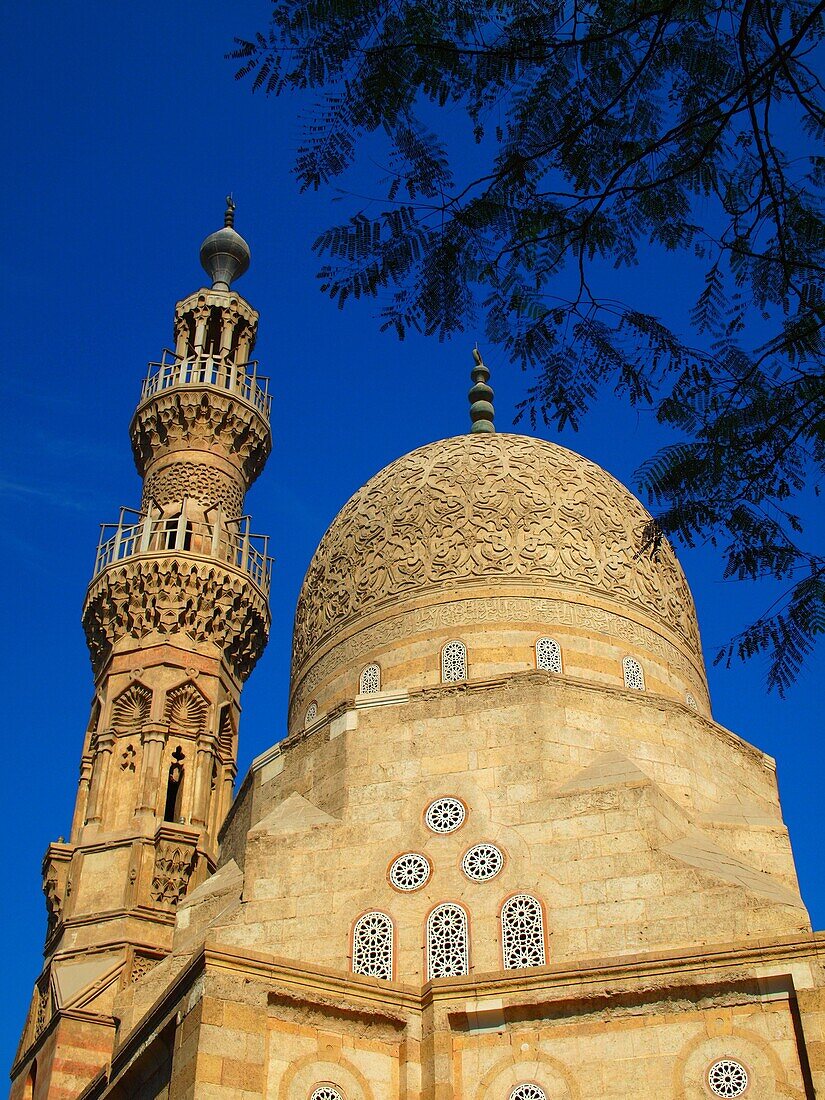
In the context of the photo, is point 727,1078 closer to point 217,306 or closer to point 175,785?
point 175,785

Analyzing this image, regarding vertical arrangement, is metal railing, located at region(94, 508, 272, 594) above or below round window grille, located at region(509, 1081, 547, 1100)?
above

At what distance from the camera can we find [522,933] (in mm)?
10242

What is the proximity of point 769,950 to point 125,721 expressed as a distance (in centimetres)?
1004

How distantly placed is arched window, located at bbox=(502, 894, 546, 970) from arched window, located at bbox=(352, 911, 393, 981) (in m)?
0.91

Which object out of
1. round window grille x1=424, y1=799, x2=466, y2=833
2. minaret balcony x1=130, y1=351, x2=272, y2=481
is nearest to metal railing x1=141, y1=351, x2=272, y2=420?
minaret balcony x1=130, y1=351, x2=272, y2=481

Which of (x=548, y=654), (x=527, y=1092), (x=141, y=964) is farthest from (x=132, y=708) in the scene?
(x=527, y=1092)

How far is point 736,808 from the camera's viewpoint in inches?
477

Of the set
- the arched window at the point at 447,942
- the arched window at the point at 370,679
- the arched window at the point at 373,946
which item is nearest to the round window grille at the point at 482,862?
the arched window at the point at 447,942

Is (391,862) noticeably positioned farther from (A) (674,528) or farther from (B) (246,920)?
(A) (674,528)

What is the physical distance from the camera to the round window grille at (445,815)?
36.4 feet

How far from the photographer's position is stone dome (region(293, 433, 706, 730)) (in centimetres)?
1370

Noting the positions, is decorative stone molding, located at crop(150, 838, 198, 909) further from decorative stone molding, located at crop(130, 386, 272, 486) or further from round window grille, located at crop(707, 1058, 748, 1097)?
round window grille, located at crop(707, 1058, 748, 1097)

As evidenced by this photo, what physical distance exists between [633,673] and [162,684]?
6481 millimetres

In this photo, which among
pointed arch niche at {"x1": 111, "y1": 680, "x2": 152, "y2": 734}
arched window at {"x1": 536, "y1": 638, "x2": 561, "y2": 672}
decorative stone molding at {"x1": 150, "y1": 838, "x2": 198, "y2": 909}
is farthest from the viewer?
pointed arch niche at {"x1": 111, "y1": 680, "x2": 152, "y2": 734}
